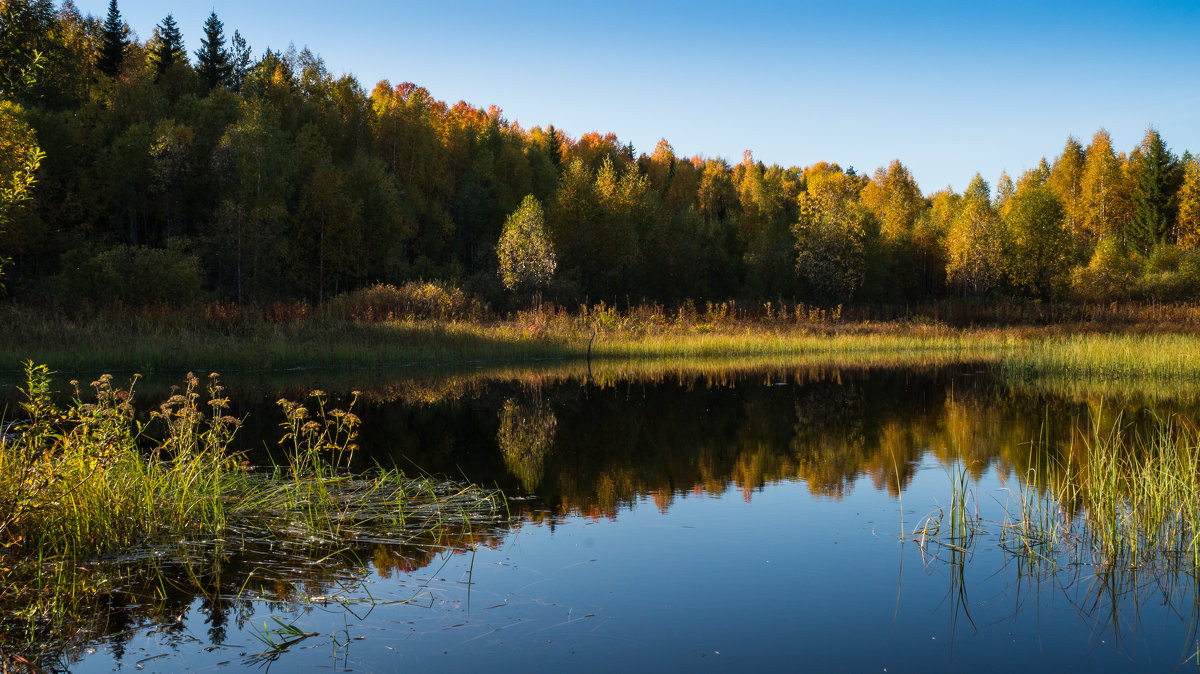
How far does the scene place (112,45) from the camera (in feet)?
181

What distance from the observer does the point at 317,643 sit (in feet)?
14.8

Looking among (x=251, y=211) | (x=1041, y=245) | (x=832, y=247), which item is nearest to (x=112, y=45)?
(x=251, y=211)

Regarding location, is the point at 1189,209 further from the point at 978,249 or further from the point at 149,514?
the point at 149,514

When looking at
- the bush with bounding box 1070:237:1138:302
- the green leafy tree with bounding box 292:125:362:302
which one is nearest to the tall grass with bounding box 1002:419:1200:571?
the bush with bounding box 1070:237:1138:302

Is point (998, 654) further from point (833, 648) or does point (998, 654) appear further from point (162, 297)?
point (162, 297)

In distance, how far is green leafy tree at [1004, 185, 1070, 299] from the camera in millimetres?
49969

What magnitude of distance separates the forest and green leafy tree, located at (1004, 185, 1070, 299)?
0.13m

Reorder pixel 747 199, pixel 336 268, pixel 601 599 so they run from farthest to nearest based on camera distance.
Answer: pixel 747 199 < pixel 336 268 < pixel 601 599

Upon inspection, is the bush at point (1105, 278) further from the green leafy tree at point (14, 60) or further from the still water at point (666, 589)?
the green leafy tree at point (14, 60)

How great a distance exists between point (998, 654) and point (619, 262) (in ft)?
174

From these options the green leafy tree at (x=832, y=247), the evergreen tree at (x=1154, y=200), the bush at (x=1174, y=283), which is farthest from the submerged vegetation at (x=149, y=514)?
the evergreen tree at (x=1154, y=200)

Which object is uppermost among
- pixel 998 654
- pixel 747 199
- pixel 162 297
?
pixel 747 199

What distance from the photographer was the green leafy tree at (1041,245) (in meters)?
50.0

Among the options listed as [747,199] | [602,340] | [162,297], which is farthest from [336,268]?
[747,199]
